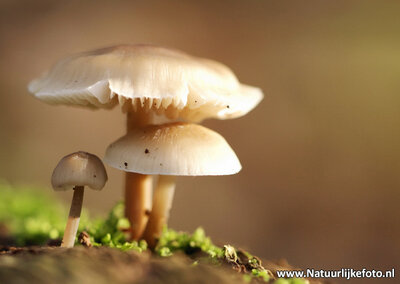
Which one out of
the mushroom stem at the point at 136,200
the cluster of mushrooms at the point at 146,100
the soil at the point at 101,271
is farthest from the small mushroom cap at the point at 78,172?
the mushroom stem at the point at 136,200

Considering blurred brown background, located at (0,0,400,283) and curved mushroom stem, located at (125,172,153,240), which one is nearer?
curved mushroom stem, located at (125,172,153,240)

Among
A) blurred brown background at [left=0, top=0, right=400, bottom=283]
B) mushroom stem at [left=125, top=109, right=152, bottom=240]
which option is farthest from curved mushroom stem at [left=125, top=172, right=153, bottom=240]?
blurred brown background at [left=0, top=0, right=400, bottom=283]

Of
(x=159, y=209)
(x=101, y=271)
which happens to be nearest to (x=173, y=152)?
(x=159, y=209)

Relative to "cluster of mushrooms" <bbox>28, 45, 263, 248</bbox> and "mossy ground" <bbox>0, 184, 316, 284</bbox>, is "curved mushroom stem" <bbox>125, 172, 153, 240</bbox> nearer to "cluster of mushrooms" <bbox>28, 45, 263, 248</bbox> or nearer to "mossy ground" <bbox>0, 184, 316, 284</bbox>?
"mossy ground" <bbox>0, 184, 316, 284</bbox>

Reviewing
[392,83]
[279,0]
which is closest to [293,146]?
[392,83]

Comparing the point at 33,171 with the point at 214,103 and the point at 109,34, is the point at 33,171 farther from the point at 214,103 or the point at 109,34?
the point at 214,103

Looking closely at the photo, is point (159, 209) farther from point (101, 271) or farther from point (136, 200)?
point (101, 271)
